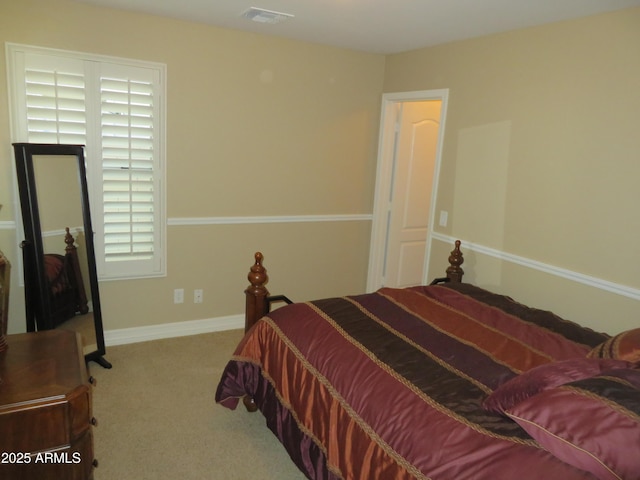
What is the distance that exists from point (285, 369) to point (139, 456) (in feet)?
2.92

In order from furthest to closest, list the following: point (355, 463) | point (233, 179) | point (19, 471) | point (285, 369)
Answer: point (233, 179) < point (285, 369) < point (355, 463) < point (19, 471)

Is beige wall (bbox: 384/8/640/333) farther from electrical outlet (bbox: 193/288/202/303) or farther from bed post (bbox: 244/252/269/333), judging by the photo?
electrical outlet (bbox: 193/288/202/303)

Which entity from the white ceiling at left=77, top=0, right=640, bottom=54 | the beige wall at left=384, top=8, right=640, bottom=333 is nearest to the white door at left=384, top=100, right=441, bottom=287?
the beige wall at left=384, top=8, right=640, bottom=333

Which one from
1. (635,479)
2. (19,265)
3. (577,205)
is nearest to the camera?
(635,479)

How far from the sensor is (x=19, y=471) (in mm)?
1492

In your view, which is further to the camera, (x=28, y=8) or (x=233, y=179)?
(x=233, y=179)

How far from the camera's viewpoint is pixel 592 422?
1.37 m

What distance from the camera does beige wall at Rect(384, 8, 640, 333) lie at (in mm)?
2619

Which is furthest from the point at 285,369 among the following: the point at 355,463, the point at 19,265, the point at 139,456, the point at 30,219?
the point at 19,265

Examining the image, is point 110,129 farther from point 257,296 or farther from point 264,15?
point 257,296

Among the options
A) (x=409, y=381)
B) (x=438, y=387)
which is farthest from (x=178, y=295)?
(x=438, y=387)

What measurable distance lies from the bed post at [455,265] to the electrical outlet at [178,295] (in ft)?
7.00

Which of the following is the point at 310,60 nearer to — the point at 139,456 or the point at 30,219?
the point at 30,219

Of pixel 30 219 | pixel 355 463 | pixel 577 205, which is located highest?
pixel 577 205
